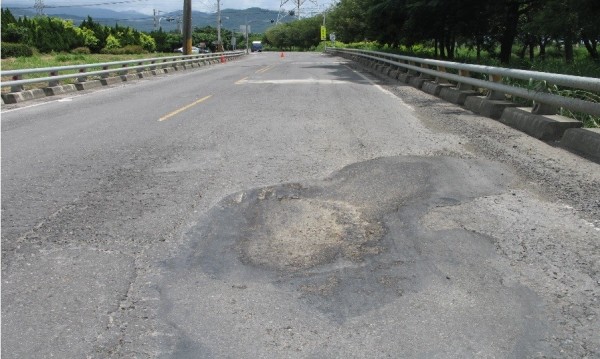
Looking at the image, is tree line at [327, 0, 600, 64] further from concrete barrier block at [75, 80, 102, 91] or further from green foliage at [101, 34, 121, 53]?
green foliage at [101, 34, 121, 53]

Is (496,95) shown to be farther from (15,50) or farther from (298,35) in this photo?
(298,35)

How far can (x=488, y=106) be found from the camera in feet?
35.1

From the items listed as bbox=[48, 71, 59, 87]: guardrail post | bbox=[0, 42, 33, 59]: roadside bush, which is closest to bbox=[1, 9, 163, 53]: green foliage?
bbox=[0, 42, 33, 59]: roadside bush

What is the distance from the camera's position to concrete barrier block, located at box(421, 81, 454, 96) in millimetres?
14781

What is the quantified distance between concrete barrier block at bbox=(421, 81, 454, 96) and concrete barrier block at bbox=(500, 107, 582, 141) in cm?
521

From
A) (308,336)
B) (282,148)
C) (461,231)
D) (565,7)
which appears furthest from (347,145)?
(565,7)

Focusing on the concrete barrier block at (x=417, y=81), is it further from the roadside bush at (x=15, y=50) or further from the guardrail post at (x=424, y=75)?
the roadside bush at (x=15, y=50)

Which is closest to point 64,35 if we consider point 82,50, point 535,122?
point 82,50

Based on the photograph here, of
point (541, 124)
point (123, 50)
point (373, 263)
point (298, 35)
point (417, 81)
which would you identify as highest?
point (298, 35)

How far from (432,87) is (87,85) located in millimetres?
10997

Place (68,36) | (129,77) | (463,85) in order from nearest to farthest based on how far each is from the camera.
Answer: (463,85) < (129,77) < (68,36)

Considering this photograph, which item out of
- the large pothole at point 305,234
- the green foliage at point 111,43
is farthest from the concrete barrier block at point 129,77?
the green foliage at point 111,43

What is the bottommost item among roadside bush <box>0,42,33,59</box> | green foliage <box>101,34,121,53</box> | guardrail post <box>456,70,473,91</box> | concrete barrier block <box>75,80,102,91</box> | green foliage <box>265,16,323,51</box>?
concrete barrier block <box>75,80,102,91</box>

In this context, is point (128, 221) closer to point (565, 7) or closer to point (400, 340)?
point (400, 340)
